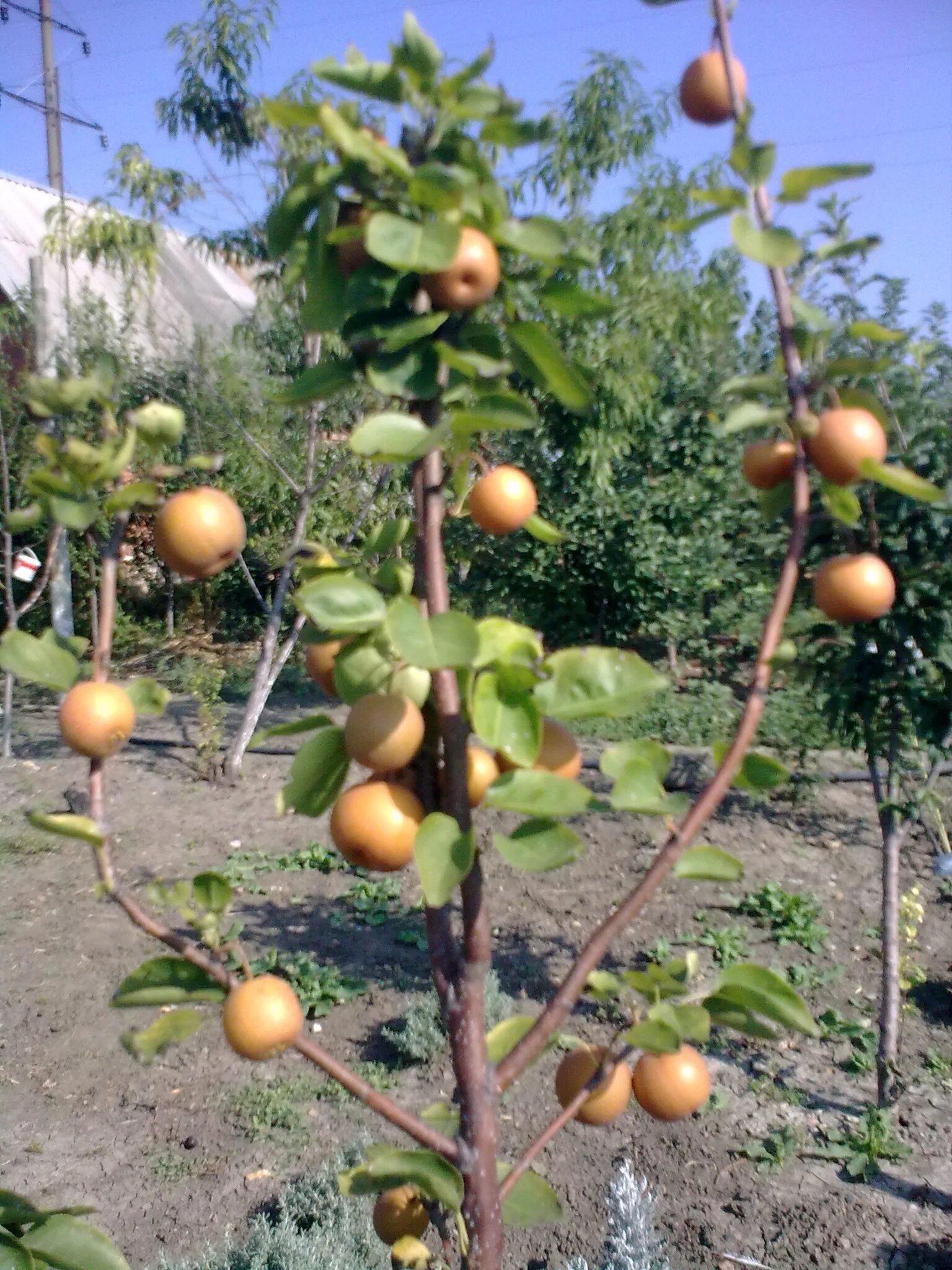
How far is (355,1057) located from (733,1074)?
4.11 feet

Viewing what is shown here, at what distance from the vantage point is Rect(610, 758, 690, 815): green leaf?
78cm

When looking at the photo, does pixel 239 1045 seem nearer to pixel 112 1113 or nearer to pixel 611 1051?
pixel 611 1051

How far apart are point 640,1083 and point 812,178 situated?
76 centimetres

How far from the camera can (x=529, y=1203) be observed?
0.94 m

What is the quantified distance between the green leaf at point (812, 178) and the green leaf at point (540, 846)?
53 centimetres

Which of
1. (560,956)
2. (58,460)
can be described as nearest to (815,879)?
(560,956)

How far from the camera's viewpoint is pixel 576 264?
32.9 inches

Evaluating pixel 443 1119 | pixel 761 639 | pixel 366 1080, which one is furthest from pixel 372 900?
pixel 761 639

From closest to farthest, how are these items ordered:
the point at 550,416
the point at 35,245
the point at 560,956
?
the point at 560,956 → the point at 550,416 → the point at 35,245

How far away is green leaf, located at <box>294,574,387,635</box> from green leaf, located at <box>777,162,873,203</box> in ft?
1.49

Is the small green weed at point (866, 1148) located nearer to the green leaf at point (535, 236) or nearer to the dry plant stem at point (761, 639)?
the dry plant stem at point (761, 639)

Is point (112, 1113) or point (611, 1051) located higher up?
point (611, 1051)

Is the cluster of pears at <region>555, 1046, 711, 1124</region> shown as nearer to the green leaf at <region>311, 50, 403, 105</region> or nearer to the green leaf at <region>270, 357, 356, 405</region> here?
the green leaf at <region>270, 357, 356, 405</region>

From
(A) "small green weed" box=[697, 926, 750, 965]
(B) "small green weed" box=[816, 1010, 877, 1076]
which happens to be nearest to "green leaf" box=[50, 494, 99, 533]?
(B) "small green weed" box=[816, 1010, 877, 1076]
